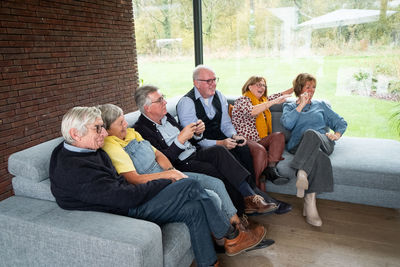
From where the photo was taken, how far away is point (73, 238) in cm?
131

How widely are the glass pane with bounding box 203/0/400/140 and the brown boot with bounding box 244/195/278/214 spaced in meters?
2.65

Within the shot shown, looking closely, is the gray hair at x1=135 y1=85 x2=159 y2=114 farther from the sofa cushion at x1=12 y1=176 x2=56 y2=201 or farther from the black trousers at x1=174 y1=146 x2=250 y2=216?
the sofa cushion at x1=12 y1=176 x2=56 y2=201

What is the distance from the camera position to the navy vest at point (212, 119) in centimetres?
265

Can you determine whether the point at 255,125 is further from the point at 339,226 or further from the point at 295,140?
the point at 339,226

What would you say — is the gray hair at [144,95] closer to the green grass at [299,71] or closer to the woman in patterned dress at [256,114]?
the woman in patterned dress at [256,114]

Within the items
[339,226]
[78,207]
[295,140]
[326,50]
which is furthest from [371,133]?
[78,207]

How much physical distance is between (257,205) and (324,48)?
3163 mm

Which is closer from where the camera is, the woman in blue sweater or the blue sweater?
Result: the woman in blue sweater

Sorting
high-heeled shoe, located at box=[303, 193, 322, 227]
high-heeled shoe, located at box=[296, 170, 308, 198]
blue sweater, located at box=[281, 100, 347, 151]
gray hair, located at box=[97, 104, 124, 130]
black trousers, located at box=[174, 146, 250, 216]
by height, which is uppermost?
gray hair, located at box=[97, 104, 124, 130]

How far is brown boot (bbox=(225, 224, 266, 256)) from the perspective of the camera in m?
1.80

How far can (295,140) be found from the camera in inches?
109

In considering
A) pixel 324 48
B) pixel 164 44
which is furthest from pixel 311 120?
pixel 164 44

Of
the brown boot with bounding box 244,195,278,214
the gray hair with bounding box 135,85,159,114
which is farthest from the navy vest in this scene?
the brown boot with bounding box 244,195,278,214

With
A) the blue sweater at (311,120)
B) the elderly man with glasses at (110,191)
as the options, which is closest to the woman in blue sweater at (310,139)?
the blue sweater at (311,120)
